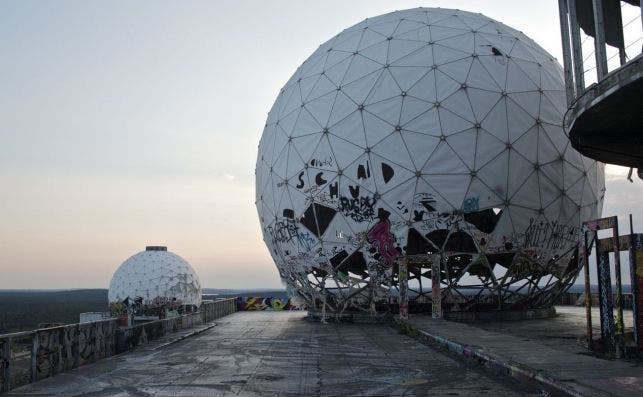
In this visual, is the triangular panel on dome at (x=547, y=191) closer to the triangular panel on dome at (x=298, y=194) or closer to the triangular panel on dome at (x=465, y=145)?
the triangular panel on dome at (x=465, y=145)

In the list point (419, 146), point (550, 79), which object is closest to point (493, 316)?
point (419, 146)

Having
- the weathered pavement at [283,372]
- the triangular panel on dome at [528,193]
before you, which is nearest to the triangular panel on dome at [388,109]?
the triangular panel on dome at [528,193]

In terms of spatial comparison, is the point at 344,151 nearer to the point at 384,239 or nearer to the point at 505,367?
the point at 384,239

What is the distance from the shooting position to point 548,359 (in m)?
10.8

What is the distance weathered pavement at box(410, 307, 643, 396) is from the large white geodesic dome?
4.58m

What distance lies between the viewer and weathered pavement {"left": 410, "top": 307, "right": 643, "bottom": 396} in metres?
8.41

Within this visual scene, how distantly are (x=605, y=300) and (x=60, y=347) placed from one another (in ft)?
37.5

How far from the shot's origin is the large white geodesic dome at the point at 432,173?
2223 cm

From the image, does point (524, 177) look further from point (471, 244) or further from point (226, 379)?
point (226, 379)

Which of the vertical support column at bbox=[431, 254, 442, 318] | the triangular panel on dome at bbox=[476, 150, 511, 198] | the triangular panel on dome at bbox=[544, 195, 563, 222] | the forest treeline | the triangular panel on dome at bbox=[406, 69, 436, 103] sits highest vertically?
the triangular panel on dome at bbox=[406, 69, 436, 103]

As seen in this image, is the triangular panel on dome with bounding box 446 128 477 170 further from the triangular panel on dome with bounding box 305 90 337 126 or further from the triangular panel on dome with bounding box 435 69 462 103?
the triangular panel on dome with bounding box 305 90 337 126

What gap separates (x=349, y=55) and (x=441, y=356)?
617 inches

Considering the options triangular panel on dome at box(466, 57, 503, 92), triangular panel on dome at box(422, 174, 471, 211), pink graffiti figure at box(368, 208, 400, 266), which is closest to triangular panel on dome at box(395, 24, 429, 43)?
triangular panel on dome at box(466, 57, 503, 92)

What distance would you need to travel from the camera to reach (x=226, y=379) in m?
10.8
